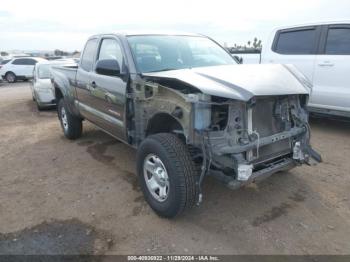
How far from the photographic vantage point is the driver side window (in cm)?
431

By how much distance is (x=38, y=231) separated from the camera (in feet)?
11.2

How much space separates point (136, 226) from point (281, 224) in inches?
56.7

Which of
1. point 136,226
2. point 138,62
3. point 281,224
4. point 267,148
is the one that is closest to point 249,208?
point 281,224

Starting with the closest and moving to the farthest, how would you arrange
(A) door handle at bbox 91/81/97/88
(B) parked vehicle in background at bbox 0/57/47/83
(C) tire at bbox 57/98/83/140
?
1. (A) door handle at bbox 91/81/97/88
2. (C) tire at bbox 57/98/83/140
3. (B) parked vehicle in background at bbox 0/57/47/83

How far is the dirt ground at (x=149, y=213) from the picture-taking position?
313cm

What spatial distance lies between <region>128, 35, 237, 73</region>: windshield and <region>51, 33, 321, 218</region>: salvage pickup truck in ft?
0.04

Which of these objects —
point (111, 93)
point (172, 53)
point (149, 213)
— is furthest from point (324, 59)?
point (149, 213)

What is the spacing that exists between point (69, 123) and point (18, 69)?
736 inches

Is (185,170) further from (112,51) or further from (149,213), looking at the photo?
(112,51)

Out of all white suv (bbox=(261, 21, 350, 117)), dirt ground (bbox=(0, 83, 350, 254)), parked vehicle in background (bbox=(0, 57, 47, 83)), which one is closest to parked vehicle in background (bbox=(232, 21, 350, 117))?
white suv (bbox=(261, 21, 350, 117))

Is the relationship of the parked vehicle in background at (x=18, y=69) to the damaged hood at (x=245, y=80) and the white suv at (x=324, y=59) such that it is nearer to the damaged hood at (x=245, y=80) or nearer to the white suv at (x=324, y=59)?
the white suv at (x=324, y=59)

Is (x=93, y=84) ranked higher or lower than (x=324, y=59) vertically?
lower

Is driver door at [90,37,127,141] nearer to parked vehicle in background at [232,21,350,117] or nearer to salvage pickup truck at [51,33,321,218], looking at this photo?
salvage pickup truck at [51,33,321,218]

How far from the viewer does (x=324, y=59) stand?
6.30 m
